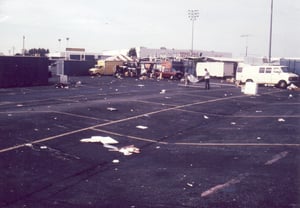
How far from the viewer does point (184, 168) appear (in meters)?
9.09

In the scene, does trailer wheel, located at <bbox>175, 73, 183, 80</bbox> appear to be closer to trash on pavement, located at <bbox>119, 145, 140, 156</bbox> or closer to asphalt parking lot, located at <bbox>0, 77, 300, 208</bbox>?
asphalt parking lot, located at <bbox>0, 77, 300, 208</bbox>

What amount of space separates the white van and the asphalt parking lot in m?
21.0

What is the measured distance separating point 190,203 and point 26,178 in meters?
3.55

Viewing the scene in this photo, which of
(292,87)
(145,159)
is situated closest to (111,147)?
(145,159)

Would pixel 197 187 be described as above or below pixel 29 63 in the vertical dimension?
below

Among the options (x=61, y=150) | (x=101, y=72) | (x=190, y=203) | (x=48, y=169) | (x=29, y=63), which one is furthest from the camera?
(x=101, y=72)

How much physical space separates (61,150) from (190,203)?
4.87 metres

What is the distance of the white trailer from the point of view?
55656 mm

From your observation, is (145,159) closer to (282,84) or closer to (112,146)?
(112,146)

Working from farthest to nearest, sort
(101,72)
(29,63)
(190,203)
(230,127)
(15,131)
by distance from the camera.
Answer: (101,72) → (29,63) → (230,127) → (15,131) → (190,203)

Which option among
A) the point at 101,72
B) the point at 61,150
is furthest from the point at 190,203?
the point at 101,72

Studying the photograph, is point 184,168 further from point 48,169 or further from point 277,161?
point 48,169

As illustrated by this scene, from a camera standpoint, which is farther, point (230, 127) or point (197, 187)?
point (230, 127)

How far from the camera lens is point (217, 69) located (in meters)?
56.2
